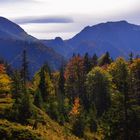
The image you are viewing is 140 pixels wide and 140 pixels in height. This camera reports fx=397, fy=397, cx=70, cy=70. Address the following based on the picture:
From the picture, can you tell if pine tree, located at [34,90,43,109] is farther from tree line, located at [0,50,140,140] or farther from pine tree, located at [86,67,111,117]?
pine tree, located at [86,67,111,117]

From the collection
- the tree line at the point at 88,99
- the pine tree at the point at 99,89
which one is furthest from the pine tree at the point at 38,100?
the pine tree at the point at 99,89

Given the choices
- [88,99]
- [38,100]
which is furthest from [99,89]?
[38,100]

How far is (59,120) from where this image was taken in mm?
71500

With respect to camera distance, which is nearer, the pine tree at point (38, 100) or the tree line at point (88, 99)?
the tree line at point (88, 99)

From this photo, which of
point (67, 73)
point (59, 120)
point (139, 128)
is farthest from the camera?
point (67, 73)

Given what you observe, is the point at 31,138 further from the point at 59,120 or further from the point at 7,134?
the point at 59,120

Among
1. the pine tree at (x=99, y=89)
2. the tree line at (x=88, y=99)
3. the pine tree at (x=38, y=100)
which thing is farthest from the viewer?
the pine tree at (x=99, y=89)

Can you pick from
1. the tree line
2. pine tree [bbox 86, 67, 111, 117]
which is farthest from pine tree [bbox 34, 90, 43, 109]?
pine tree [bbox 86, 67, 111, 117]

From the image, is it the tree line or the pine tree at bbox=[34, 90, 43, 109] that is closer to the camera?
the tree line

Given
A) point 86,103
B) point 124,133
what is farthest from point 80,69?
→ point 124,133

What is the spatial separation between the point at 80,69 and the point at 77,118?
4481cm

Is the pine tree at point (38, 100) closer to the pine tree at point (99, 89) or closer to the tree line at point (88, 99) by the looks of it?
the tree line at point (88, 99)

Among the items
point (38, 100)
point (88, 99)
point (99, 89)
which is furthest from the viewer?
point (88, 99)

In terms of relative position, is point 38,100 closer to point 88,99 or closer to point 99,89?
point 99,89
